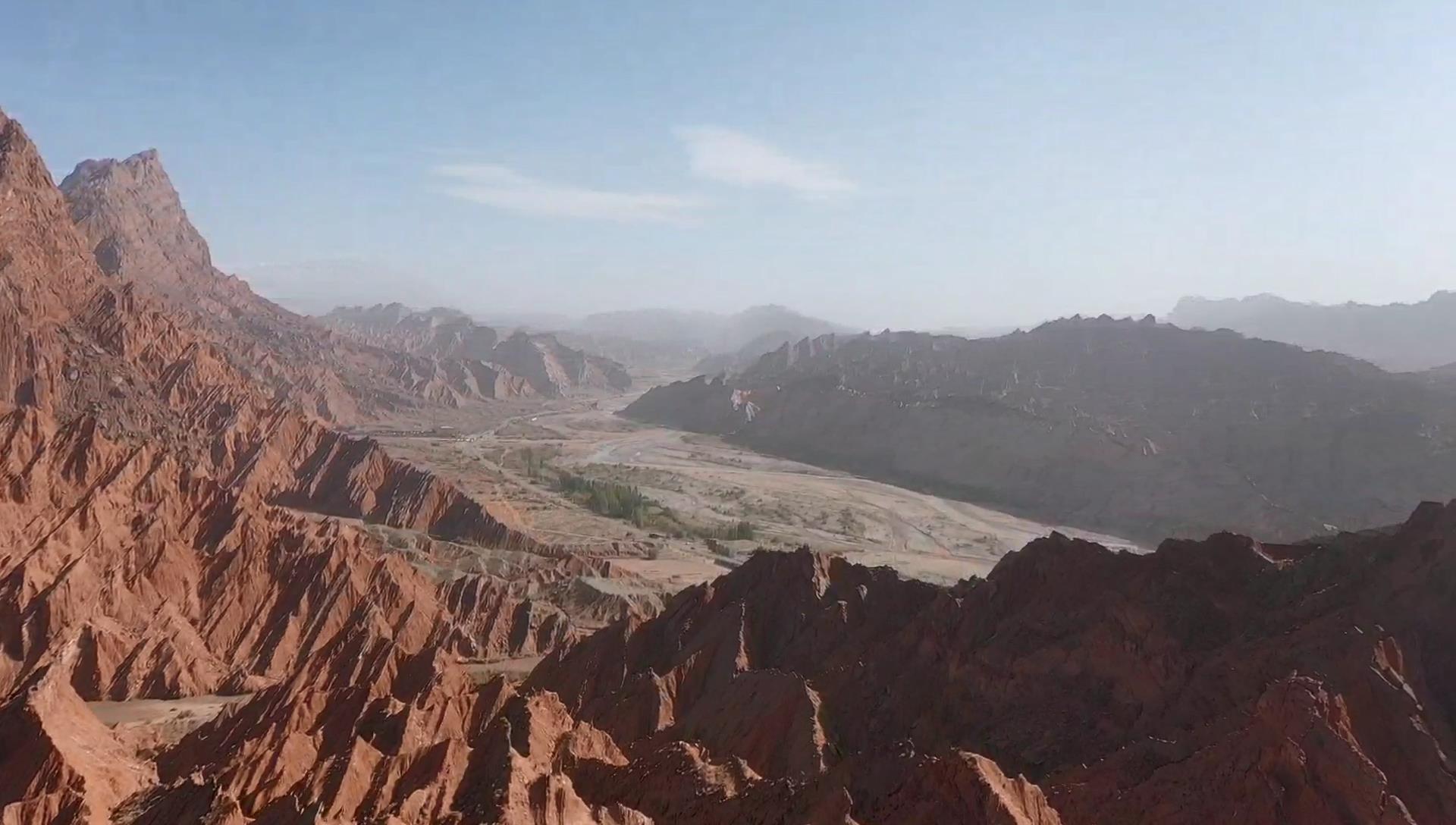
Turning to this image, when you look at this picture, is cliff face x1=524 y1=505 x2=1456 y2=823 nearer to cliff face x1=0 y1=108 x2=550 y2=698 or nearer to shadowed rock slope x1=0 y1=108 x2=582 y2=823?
shadowed rock slope x1=0 y1=108 x2=582 y2=823

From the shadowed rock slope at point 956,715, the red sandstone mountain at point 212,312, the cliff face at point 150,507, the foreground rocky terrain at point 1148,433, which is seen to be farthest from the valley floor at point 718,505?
the shadowed rock slope at point 956,715

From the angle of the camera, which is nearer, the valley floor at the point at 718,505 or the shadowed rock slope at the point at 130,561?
the shadowed rock slope at the point at 130,561

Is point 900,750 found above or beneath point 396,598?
above

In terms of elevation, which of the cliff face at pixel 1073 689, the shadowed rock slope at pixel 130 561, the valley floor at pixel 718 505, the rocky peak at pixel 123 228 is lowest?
the valley floor at pixel 718 505

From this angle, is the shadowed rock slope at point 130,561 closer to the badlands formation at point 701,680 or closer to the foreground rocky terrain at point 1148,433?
the badlands formation at point 701,680

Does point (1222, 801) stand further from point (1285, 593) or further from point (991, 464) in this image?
point (991, 464)

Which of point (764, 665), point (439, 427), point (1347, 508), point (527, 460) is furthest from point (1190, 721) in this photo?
point (439, 427)
